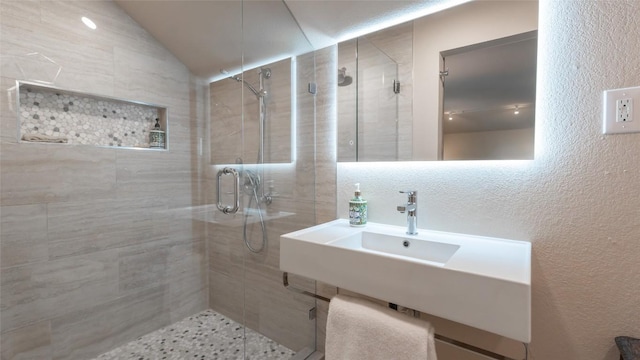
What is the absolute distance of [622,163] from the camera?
924 millimetres

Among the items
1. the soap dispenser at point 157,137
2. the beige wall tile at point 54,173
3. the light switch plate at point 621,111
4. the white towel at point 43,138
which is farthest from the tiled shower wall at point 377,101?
the white towel at point 43,138

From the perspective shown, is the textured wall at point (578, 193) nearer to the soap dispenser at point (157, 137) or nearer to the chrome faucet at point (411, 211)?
the chrome faucet at point (411, 211)

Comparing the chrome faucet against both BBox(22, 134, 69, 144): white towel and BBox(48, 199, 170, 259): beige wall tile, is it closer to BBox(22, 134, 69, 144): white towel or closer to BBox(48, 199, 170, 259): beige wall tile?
BBox(48, 199, 170, 259): beige wall tile

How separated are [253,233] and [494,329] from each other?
51.6 inches

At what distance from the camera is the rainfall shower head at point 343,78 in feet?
5.04

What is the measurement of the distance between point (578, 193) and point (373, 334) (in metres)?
0.85

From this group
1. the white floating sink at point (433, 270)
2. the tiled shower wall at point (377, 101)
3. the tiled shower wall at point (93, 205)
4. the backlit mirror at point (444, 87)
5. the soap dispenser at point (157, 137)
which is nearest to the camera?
the white floating sink at point (433, 270)

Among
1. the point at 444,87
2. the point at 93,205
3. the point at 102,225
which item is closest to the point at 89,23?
the point at 93,205

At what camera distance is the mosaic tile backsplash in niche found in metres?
1.53

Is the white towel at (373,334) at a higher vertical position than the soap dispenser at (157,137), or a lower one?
lower

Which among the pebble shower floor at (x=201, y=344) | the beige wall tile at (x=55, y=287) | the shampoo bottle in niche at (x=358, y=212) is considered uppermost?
the shampoo bottle in niche at (x=358, y=212)

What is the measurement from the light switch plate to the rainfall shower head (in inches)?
39.9

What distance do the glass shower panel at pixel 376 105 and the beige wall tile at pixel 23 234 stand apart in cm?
174

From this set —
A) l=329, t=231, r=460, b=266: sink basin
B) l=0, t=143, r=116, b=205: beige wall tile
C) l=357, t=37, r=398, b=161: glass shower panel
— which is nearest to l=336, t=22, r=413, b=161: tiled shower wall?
l=357, t=37, r=398, b=161: glass shower panel
